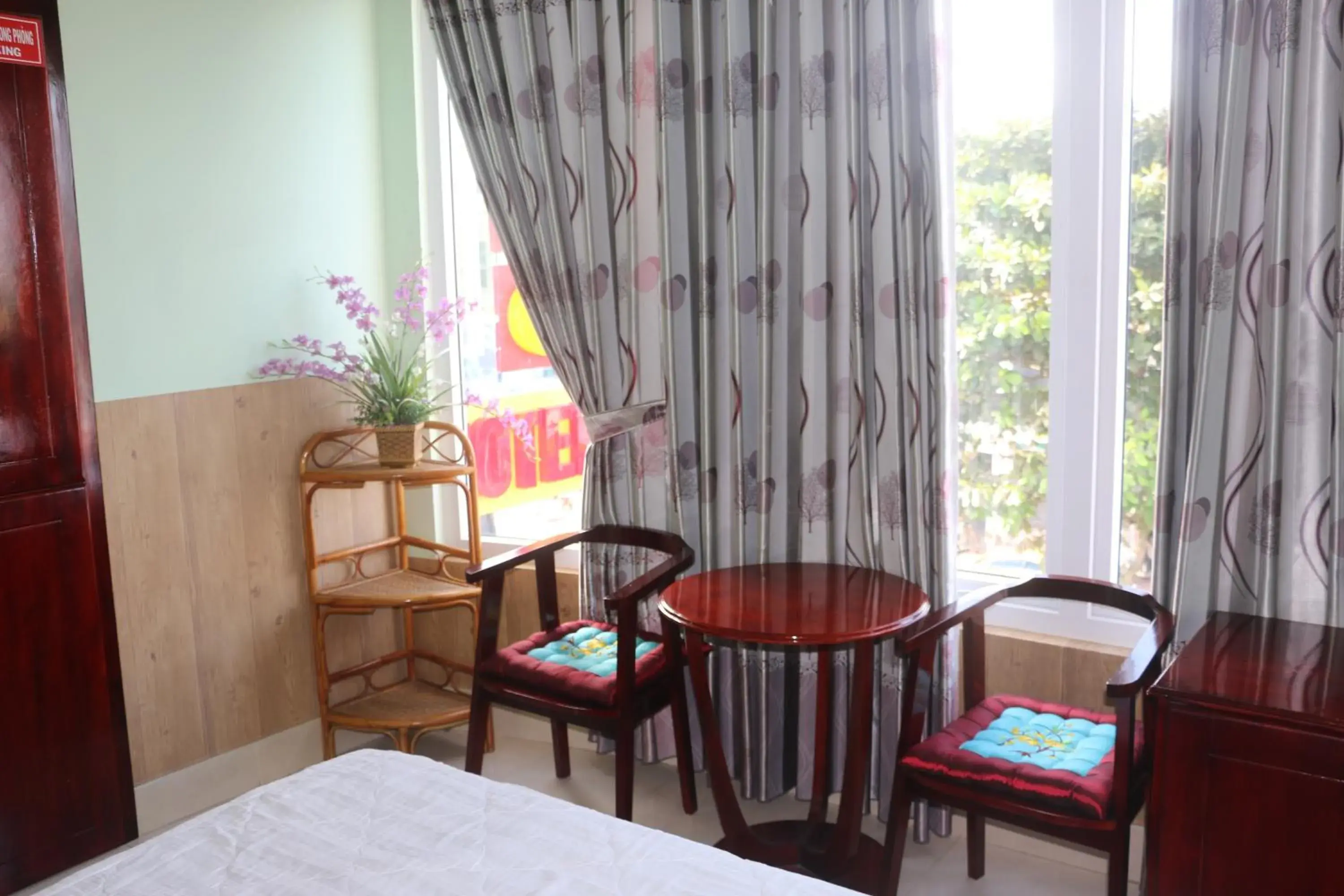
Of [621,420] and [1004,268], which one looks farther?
[621,420]

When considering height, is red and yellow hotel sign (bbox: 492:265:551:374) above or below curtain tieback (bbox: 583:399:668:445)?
above

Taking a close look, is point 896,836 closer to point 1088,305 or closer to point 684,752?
point 684,752

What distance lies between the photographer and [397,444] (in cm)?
326

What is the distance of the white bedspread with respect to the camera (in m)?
1.53

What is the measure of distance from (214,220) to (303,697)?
142cm

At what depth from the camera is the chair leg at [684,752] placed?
2891mm

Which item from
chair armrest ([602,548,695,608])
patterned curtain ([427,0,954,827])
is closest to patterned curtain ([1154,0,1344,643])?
patterned curtain ([427,0,954,827])

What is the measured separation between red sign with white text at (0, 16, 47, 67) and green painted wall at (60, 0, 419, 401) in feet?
0.50

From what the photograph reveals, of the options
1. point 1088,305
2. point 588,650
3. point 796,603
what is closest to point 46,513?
point 588,650

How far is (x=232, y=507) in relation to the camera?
10.5ft

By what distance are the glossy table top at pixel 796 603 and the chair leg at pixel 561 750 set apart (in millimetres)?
755

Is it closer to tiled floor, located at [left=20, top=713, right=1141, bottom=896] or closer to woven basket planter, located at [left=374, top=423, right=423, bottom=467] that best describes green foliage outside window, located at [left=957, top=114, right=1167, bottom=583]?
tiled floor, located at [left=20, top=713, right=1141, bottom=896]

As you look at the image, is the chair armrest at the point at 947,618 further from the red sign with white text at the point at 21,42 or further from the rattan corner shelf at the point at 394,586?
the red sign with white text at the point at 21,42

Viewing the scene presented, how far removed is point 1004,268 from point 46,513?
7.64ft
